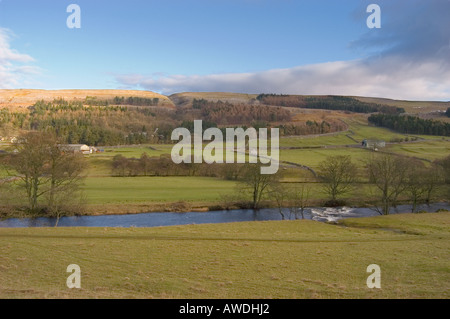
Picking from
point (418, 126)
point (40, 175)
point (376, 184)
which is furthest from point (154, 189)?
point (418, 126)

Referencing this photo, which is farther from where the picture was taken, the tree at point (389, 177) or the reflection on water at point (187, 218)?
the tree at point (389, 177)

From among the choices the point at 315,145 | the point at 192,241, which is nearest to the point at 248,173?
the point at 192,241

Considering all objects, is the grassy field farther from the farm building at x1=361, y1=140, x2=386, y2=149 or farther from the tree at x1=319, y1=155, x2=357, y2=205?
the farm building at x1=361, y1=140, x2=386, y2=149

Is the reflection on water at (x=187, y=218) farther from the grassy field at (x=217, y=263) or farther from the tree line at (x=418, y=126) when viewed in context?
the tree line at (x=418, y=126)

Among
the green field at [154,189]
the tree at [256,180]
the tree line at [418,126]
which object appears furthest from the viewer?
the tree line at [418,126]

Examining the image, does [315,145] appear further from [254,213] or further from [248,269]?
[248,269]

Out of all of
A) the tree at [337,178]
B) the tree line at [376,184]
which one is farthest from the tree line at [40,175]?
the tree at [337,178]
